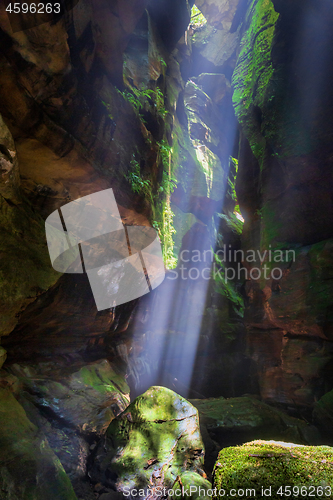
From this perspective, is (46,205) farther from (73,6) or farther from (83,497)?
(83,497)

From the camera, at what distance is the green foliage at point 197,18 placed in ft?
62.7

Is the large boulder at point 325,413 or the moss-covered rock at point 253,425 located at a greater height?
the large boulder at point 325,413

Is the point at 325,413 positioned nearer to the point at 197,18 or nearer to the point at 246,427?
the point at 246,427

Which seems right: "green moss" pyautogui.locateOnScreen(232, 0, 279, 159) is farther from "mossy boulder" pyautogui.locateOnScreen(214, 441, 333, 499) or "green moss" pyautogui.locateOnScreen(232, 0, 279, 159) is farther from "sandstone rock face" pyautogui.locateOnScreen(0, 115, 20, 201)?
"mossy boulder" pyautogui.locateOnScreen(214, 441, 333, 499)

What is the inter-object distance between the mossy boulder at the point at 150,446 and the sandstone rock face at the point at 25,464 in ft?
4.60

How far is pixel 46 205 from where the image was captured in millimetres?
5449

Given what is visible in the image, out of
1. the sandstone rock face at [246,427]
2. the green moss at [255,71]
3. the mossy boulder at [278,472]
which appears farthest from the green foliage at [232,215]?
the mossy boulder at [278,472]

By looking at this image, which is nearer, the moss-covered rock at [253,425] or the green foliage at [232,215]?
the moss-covered rock at [253,425]

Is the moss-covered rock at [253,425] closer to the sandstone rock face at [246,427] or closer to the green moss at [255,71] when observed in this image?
the sandstone rock face at [246,427]

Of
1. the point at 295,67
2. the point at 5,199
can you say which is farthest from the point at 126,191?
the point at 295,67

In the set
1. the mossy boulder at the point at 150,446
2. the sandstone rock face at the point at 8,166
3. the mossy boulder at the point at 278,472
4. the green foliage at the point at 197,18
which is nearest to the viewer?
the mossy boulder at the point at 278,472

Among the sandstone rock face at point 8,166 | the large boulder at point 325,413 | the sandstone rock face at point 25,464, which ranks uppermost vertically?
the sandstone rock face at point 8,166

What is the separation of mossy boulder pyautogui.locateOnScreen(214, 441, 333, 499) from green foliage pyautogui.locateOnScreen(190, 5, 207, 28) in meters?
26.4

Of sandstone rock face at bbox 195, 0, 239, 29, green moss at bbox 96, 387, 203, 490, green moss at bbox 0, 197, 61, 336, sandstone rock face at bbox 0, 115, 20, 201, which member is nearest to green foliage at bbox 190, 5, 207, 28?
sandstone rock face at bbox 195, 0, 239, 29
